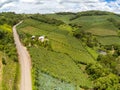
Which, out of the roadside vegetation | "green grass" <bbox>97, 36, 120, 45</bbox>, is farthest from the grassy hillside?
"green grass" <bbox>97, 36, 120, 45</bbox>

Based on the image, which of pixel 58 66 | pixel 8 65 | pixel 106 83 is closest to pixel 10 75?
pixel 8 65

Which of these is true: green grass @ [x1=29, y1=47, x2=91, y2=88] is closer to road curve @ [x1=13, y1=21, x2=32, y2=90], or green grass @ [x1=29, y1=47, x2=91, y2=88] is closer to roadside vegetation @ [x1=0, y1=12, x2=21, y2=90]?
road curve @ [x1=13, y1=21, x2=32, y2=90]

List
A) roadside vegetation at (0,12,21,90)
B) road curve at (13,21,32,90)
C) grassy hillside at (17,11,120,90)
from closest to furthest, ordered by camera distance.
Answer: roadside vegetation at (0,12,21,90) → road curve at (13,21,32,90) → grassy hillside at (17,11,120,90)

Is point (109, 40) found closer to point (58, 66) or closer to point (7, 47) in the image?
point (7, 47)

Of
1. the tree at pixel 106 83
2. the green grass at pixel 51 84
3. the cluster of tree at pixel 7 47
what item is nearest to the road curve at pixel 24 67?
the cluster of tree at pixel 7 47

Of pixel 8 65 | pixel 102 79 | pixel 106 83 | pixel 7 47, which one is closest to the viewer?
pixel 8 65

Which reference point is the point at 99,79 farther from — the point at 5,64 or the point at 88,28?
the point at 88,28

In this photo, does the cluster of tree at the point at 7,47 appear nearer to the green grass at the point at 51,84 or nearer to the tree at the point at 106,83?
the green grass at the point at 51,84

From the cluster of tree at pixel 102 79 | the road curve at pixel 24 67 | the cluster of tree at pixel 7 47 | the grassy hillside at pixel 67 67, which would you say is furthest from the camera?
the cluster of tree at pixel 7 47

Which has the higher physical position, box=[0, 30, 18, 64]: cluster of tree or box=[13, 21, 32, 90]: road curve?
box=[0, 30, 18, 64]: cluster of tree
